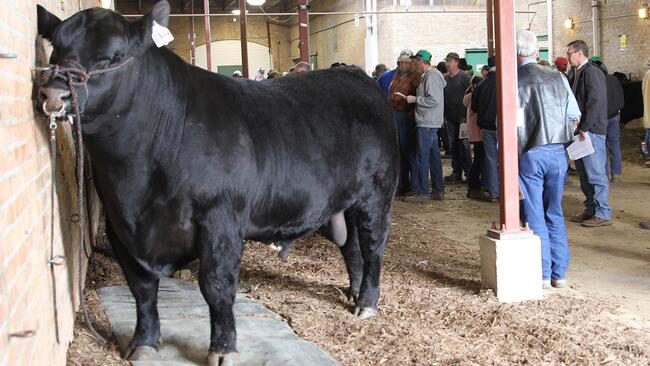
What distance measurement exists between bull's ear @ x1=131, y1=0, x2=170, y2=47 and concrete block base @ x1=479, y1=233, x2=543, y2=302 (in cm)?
302

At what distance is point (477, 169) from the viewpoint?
10805 millimetres

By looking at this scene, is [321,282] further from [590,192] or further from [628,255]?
[590,192]

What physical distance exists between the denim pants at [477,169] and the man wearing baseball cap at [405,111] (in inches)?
34.2

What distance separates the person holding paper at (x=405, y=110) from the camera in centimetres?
1049

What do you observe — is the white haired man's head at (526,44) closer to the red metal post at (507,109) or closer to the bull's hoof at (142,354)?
the red metal post at (507,109)

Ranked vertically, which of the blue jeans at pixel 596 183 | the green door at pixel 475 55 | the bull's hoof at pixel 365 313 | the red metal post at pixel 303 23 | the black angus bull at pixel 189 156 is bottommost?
the bull's hoof at pixel 365 313

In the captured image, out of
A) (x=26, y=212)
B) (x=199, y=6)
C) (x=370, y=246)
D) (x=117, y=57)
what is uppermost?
(x=199, y=6)

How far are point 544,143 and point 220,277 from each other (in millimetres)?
2919

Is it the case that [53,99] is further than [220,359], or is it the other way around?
[220,359]

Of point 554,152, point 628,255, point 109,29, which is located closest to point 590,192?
point 628,255

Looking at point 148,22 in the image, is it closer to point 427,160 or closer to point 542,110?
point 542,110

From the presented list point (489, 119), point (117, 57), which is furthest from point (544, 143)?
point (117, 57)

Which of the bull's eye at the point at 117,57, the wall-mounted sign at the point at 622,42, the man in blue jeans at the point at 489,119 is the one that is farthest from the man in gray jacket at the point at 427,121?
the wall-mounted sign at the point at 622,42

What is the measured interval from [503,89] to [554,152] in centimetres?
69
